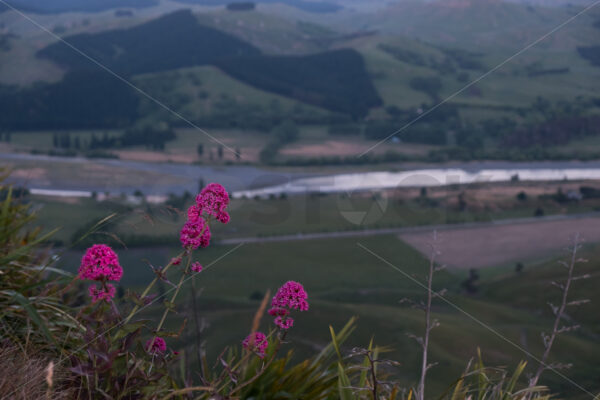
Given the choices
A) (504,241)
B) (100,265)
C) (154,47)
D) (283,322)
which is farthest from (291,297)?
(154,47)

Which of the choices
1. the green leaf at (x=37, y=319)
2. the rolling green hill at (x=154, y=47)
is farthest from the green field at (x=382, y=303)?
the rolling green hill at (x=154, y=47)

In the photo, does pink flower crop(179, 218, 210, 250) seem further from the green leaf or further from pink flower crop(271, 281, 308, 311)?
the green leaf

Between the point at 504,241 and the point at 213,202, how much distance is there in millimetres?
24313

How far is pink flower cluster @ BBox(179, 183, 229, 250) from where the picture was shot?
9.04 ft

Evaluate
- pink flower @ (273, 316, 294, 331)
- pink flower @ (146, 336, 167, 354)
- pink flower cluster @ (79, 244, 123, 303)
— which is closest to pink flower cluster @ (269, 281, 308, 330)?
pink flower @ (273, 316, 294, 331)

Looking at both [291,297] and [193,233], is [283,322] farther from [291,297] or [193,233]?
[193,233]

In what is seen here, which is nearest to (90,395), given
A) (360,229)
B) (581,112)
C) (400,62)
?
(360,229)

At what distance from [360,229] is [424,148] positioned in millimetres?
15033

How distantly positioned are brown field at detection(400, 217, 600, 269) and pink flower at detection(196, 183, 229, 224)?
18.1 meters

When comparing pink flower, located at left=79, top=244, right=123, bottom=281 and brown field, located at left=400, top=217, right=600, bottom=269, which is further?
brown field, located at left=400, top=217, right=600, bottom=269

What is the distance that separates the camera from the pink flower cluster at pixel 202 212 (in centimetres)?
275

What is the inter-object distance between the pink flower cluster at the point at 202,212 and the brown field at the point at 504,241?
59.3ft

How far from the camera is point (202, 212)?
2.79 m

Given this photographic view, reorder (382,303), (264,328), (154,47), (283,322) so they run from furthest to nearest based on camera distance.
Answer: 1. (154,47)
2. (382,303)
3. (264,328)
4. (283,322)
